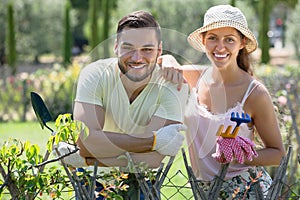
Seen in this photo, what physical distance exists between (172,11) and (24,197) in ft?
70.7

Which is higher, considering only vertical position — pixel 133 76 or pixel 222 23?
pixel 222 23

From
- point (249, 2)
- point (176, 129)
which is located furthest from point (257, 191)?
point (249, 2)

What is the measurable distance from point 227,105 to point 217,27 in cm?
32

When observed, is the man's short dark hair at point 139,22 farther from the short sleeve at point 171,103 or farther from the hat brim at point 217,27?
the hat brim at point 217,27

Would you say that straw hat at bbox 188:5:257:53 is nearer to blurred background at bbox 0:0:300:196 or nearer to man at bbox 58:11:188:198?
blurred background at bbox 0:0:300:196

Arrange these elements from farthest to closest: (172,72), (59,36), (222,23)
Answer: (59,36) → (222,23) → (172,72)

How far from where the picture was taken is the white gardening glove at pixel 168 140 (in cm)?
233

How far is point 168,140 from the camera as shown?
2.33 meters

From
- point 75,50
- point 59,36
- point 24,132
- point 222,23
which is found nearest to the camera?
point 222,23

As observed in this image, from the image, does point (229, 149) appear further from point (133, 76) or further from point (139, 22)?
point (139, 22)

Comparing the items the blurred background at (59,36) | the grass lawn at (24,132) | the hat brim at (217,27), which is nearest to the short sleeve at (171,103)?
the hat brim at (217,27)

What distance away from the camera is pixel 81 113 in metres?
2.42

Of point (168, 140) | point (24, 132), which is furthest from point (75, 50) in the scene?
point (168, 140)

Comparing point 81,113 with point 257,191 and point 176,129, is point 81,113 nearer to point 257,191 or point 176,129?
point 176,129
